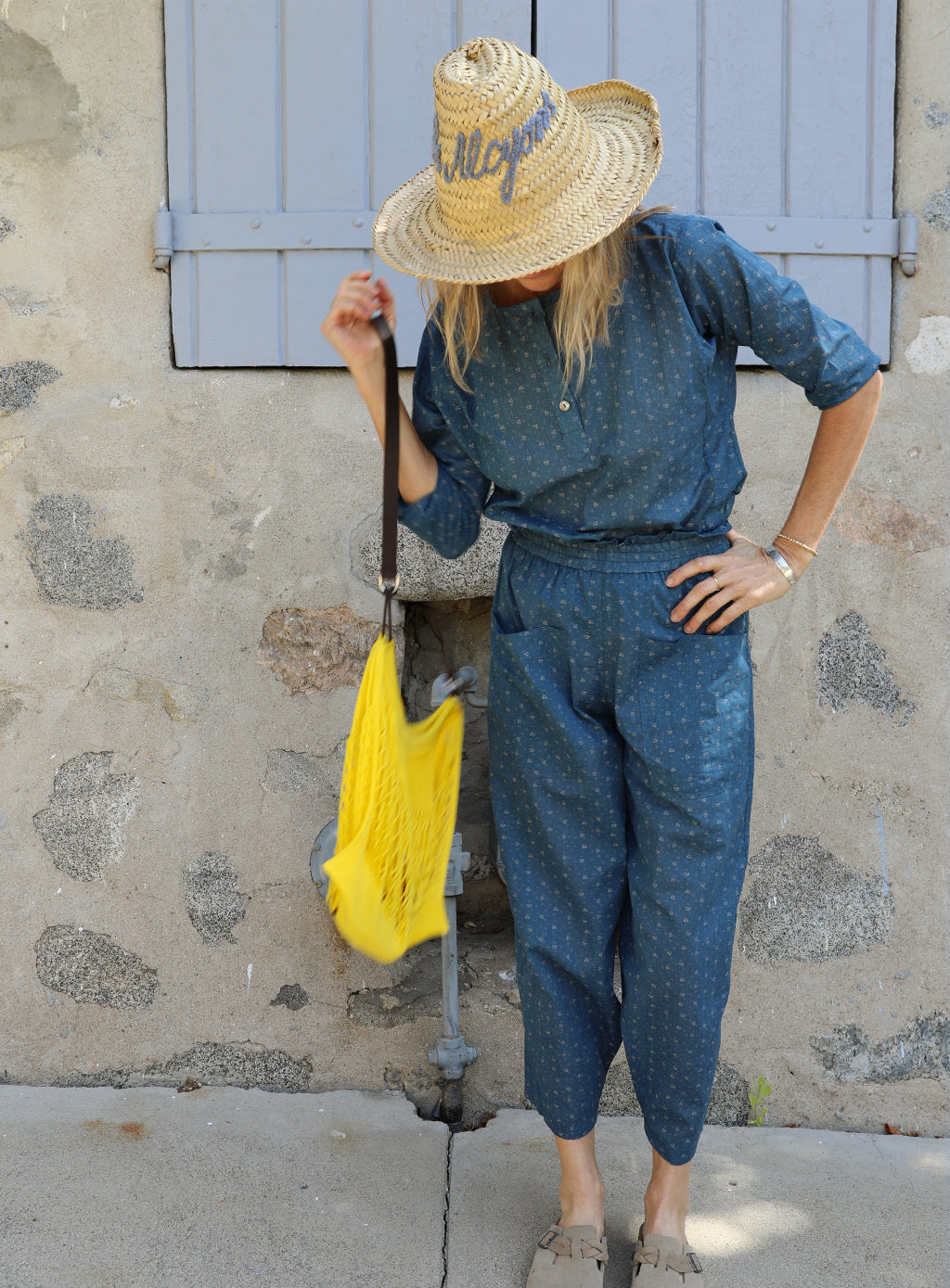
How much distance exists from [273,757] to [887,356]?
155cm

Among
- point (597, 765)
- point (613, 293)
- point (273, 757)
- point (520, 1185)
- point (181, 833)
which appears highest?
point (613, 293)

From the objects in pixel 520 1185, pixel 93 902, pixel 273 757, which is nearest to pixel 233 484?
pixel 273 757

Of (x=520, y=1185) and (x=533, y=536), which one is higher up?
(x=533, y=536)

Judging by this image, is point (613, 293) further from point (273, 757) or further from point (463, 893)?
point (463, 893)

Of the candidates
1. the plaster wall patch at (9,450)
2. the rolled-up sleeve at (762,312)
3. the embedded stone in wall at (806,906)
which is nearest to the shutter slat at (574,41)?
the rolled-up sleeve at (762,312)

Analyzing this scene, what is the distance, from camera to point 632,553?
1.69 metres

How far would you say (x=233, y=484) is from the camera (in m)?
2.34

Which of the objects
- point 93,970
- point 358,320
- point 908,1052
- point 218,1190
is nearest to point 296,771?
point 93,970

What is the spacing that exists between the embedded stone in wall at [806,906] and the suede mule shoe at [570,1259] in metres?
0.73

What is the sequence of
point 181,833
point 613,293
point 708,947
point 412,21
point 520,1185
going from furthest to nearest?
point 181,833 → point 412,21 → point 520,1185 → point 708,947 → point 613,293

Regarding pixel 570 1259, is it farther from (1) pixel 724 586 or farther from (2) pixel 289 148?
(2) pixel 289 148

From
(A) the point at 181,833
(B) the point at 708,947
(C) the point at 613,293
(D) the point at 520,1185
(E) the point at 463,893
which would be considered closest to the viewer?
(C) the point at 613,293

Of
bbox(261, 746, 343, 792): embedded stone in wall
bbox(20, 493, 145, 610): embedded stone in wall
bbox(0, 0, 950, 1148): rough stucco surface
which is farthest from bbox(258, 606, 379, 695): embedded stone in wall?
bbox(20, 493, 145, 610): embedded stone in wall

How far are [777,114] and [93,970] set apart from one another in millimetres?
2310
